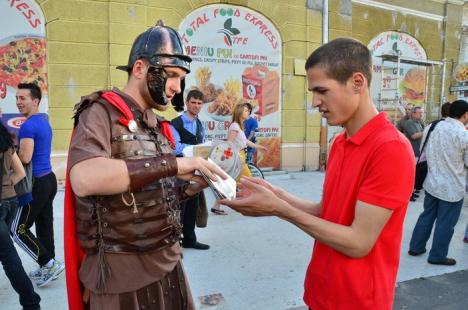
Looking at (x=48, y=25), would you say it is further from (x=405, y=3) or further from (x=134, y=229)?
(x=405, y=3)

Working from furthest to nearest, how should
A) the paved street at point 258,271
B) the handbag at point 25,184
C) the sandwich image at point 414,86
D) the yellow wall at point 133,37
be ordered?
the sandwich image at point 414,86
the yellow wall at point 133,37
the paved street at point 258,271
the handbag at point 25,184

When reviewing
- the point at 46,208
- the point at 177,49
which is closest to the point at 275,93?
the point at 46,208

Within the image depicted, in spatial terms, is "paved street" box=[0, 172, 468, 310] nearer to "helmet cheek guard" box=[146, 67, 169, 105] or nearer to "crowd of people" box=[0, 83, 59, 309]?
"crowd of people" box=[0, 83, 59, 309]

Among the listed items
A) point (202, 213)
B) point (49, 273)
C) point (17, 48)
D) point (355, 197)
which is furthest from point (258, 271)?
point (17, 48)

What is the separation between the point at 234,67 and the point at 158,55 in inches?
277

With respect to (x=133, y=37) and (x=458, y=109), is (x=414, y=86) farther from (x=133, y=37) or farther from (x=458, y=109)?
(x=133, y=37)

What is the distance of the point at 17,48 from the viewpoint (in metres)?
6.40

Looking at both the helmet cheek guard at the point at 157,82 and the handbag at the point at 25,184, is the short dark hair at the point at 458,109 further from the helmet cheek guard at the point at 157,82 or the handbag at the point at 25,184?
the handbag at the point at 25,184

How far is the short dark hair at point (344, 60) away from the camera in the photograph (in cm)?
144

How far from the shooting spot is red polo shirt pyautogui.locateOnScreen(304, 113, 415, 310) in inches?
54.1

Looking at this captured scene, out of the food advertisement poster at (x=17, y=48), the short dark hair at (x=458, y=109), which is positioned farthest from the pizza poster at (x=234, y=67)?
the short dark hair at (x=458, y=109)

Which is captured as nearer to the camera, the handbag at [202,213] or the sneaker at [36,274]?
the handbag at [202,213]

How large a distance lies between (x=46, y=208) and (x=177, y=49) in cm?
267

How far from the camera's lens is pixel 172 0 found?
752 cm
